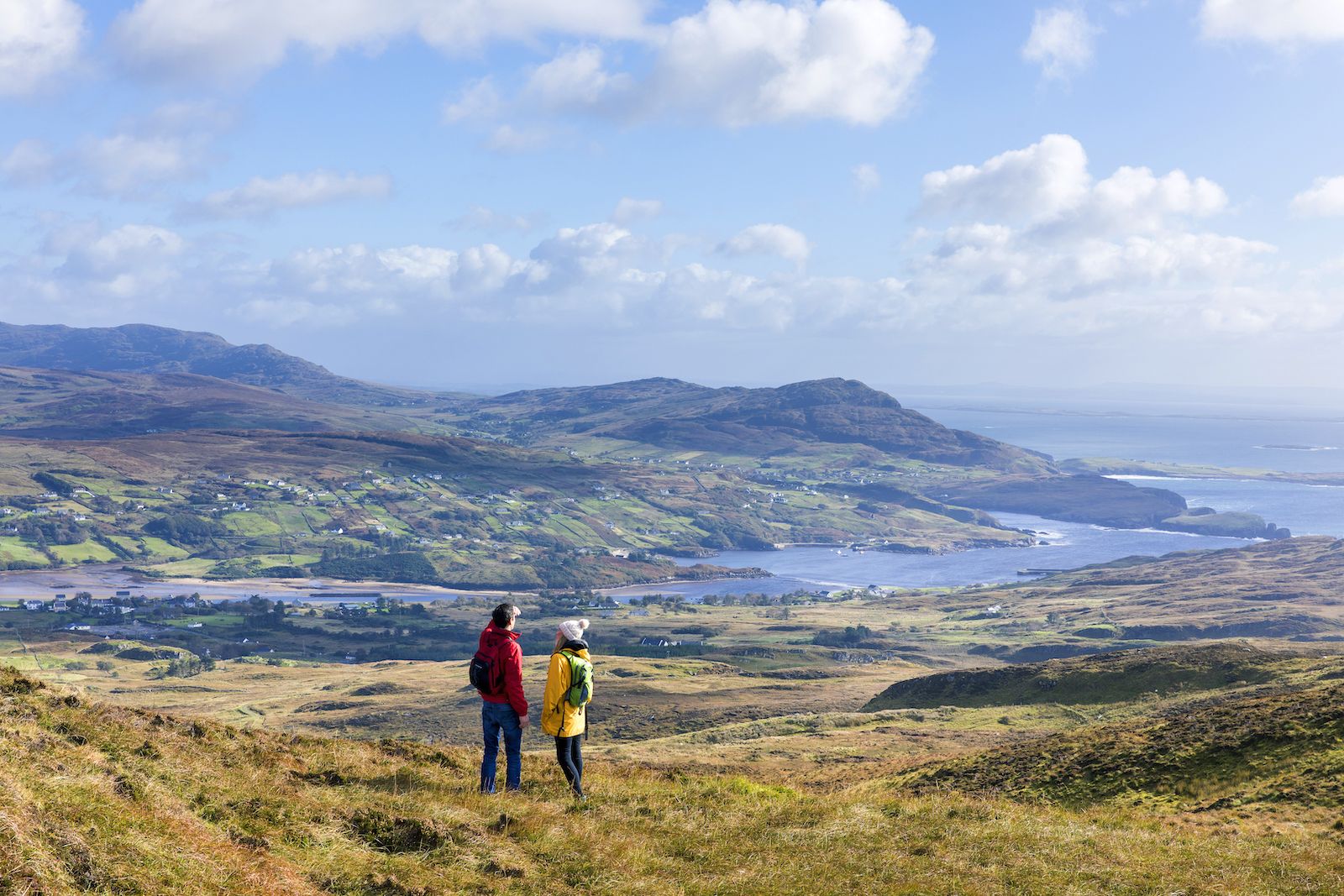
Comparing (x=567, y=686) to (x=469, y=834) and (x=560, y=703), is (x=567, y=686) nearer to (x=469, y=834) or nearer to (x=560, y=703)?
(x=560, y=703)

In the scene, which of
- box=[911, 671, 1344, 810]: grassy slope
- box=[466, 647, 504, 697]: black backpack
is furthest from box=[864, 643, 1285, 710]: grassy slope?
box=[466, 647, 504, 697]: black backpack

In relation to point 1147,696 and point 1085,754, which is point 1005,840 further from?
point 1147,696

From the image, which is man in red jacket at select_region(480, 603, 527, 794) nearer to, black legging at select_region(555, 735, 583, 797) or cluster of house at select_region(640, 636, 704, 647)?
black legging at select_region(555, 735, 583, 797)

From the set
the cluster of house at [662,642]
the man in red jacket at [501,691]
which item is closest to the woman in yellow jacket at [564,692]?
the man in red jacket at [501,691]

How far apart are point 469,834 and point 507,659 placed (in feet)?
9.95

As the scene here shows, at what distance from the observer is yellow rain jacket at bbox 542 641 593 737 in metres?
15.4

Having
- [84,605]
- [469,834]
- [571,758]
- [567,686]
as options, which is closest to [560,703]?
[567,686]

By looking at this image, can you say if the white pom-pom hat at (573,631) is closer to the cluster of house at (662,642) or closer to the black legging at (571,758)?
the black legging at (571,758)

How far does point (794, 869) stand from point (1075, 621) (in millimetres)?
173729

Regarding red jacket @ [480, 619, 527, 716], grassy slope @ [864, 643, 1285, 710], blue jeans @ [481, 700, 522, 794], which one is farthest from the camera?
grassy slope @ [864, 643, 1285, 710]

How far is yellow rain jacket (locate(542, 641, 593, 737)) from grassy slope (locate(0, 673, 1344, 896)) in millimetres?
1226

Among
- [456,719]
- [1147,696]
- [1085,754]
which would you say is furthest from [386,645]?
[1085,754]

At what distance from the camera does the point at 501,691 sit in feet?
51.6

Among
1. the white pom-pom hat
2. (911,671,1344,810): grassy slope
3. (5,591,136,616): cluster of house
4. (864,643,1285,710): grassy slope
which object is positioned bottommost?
(5,591,136,616): cluster of house
